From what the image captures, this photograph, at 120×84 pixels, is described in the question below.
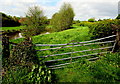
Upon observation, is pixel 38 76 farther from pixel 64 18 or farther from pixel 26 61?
pixel 64 18

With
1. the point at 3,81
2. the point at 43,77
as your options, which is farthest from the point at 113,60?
the point at 3,81

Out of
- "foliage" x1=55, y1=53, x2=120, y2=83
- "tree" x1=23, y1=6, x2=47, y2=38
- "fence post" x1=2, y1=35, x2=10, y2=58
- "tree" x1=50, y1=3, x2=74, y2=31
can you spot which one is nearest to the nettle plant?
"fence post" x1=2, y1=35, x2=10, y2=58

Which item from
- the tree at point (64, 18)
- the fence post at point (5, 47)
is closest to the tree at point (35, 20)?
the tree at point (64, 18)

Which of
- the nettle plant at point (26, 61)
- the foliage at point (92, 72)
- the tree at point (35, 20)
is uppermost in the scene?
the tree at point (35, 20)

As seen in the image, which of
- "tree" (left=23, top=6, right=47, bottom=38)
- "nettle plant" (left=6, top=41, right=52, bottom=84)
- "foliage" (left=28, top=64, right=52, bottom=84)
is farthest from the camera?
"tree" (left=23, top=6, right=47, bottom=38)

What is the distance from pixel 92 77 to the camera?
426 cm

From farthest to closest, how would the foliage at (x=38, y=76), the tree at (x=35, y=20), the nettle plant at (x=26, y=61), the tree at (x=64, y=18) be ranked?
the tree at (x=64, y=18) → the tree at (x=35, y=20) → the nettle plant at (x=26, y=61) → the foliage at (x=38, y=76)

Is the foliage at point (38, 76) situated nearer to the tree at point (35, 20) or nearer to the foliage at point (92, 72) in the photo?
the foliage at point (92, 72)

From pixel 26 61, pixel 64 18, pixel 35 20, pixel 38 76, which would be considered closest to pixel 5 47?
pixel 26 61

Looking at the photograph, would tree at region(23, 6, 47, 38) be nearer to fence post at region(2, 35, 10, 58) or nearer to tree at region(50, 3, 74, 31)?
tree at region(50, 3, 74, 31)

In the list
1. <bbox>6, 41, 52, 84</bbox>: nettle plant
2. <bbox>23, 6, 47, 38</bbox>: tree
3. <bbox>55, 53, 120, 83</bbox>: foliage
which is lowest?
<bbox>55, 53, 120, 83</bbox>: foliage

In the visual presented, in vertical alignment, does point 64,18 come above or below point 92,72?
above

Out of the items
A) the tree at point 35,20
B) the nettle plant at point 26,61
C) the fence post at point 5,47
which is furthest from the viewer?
the tree at point 35,20

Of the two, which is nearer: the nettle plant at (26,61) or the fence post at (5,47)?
the nettle plant at (26,61)
